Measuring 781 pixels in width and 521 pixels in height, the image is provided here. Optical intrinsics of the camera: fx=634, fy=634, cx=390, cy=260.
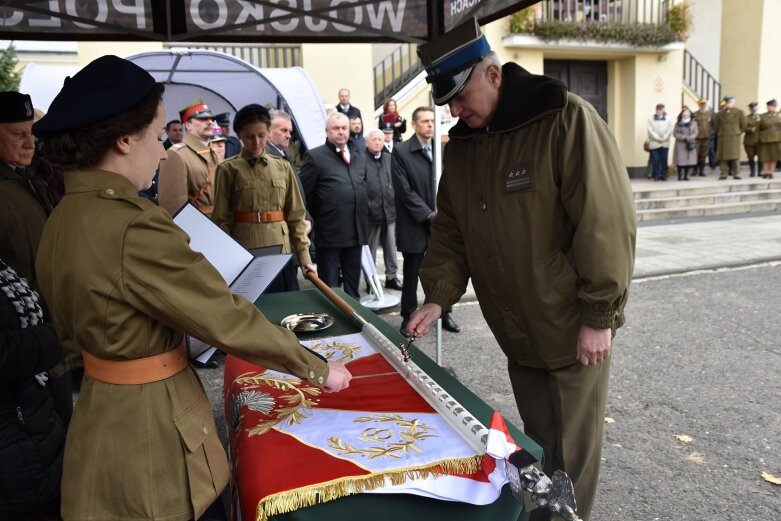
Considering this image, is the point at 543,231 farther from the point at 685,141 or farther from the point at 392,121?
the point at 685,141

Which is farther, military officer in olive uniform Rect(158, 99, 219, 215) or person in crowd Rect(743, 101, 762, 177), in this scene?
person in crowd Rect(743, 101, 762, 177)

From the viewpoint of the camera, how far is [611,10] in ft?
54.4

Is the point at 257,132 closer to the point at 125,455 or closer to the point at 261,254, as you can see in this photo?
the point at 261,254

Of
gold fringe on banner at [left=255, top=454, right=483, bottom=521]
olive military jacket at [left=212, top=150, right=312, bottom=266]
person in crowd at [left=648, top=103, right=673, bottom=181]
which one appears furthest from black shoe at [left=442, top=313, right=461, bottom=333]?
person in crowd at [left=648, top=103, right=673, bottom=181]

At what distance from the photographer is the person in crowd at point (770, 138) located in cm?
1530

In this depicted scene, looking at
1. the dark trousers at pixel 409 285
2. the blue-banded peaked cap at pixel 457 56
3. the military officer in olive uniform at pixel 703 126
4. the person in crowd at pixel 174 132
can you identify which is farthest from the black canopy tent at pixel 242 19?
the military officer in olive uniform at pixel 703 126

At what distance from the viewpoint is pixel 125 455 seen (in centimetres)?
157

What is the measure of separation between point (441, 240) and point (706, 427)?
227 centimetres

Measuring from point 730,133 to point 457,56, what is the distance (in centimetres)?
1568

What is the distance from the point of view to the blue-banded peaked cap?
88.7 inches

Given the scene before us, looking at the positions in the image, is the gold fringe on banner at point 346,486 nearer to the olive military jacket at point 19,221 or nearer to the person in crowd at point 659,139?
the olive military jacket at point 19,221

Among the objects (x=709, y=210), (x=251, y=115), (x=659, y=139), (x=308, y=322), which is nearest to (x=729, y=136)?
(x=659, y=139)

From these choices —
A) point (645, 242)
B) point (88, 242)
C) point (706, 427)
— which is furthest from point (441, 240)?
point (645, 242)

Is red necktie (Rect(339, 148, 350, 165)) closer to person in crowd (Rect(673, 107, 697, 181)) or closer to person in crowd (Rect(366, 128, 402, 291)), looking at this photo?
person in crowd (Rect(366, 128, 402, 291))
